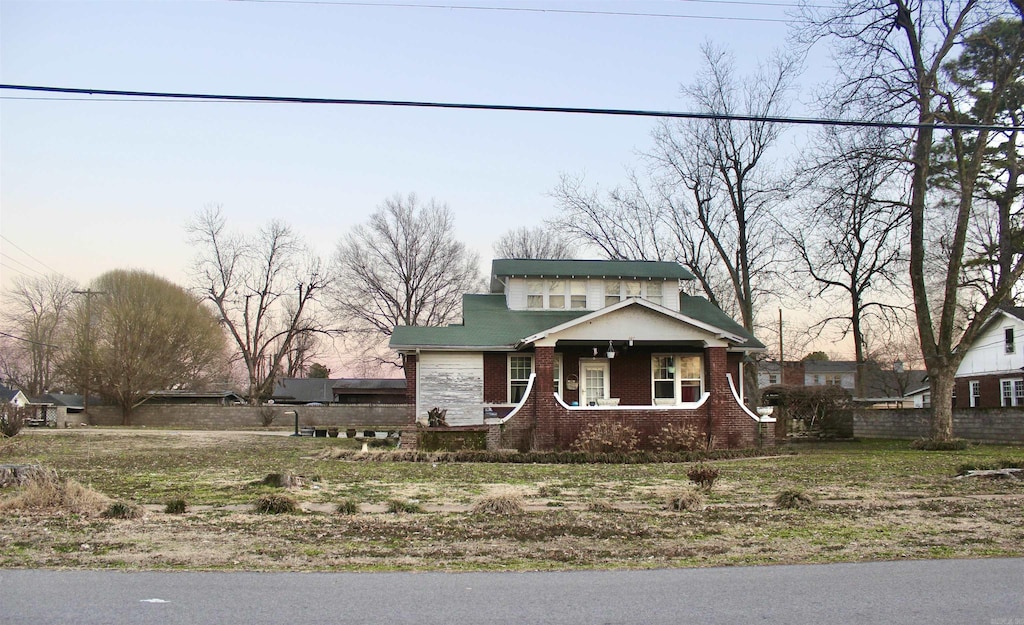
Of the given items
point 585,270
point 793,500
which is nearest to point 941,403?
point 585,270

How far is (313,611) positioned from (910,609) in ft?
14.8

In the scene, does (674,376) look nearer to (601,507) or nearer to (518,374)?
(518,374)

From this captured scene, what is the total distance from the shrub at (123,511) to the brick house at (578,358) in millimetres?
13008

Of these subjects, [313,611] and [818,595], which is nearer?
[313,611]

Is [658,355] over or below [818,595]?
over

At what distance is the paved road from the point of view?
237 inches

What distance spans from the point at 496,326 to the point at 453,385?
2647 mm

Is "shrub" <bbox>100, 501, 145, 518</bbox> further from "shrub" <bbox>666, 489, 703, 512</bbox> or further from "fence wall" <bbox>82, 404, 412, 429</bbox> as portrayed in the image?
"fence wall" <bbox>82, 404, 412, 429</bbox>

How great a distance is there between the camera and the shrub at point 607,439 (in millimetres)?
22000

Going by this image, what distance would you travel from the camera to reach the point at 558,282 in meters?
30.2

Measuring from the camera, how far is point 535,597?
6629 millimetres

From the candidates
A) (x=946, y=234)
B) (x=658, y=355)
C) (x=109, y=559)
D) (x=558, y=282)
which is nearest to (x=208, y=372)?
(x=558, y=282)

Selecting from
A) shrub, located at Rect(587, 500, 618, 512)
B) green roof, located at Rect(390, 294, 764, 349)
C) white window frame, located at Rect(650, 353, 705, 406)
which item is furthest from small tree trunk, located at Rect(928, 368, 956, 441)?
shrub, located at Rect(587, 500, 618, 512)

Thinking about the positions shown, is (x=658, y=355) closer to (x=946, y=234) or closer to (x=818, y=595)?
(x=946, y=234)
